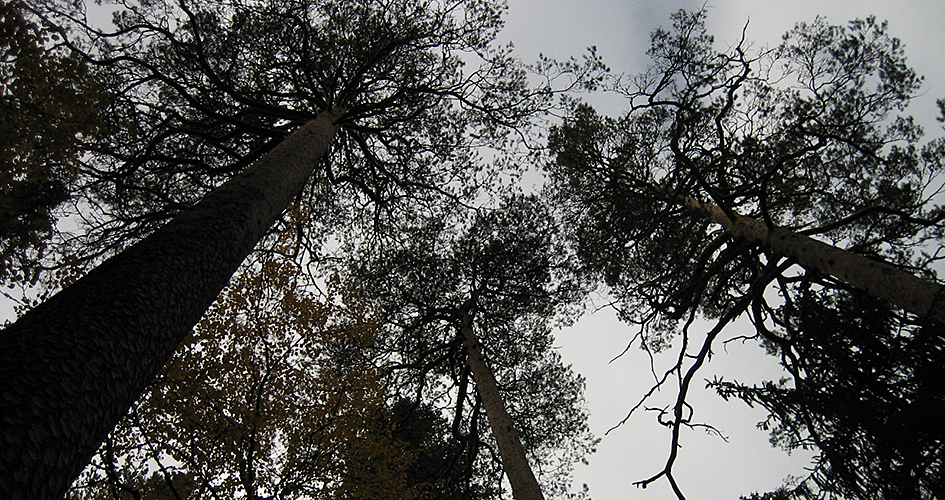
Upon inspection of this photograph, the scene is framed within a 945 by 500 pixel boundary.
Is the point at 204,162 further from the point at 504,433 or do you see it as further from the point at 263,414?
the point at 504,433

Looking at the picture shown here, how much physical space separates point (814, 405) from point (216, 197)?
17.7ft

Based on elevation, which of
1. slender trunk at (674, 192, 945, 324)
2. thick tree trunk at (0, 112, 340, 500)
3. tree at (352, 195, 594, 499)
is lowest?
thick tree trunk at (0, 112, 340, 500)

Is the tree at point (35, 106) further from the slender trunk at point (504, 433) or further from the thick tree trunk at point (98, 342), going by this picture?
the slender trunk at point (504, 433)

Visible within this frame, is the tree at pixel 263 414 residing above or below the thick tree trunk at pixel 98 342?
above

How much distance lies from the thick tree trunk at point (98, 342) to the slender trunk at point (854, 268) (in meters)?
4.77

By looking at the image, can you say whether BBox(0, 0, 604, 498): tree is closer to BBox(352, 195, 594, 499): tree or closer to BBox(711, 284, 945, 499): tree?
BBox(352, 195, 594, 499): tree

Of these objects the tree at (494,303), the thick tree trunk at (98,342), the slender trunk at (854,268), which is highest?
the tree at (494,303)

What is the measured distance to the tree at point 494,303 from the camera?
8914mm

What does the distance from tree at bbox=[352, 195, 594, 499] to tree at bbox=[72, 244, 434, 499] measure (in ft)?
7.12

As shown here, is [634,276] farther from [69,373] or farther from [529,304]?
[69,373]

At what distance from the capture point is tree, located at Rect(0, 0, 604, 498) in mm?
1751

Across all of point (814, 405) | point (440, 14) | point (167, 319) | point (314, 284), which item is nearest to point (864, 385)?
point (814, 405)

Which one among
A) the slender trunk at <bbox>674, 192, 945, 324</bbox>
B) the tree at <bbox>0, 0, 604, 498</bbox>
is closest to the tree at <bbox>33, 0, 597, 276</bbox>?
the tree at <bbox>0, 0, 604, 498</bbox>

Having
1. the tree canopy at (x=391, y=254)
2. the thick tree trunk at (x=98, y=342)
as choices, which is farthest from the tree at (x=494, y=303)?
the thick tree trunk at (x=98, y=342)
